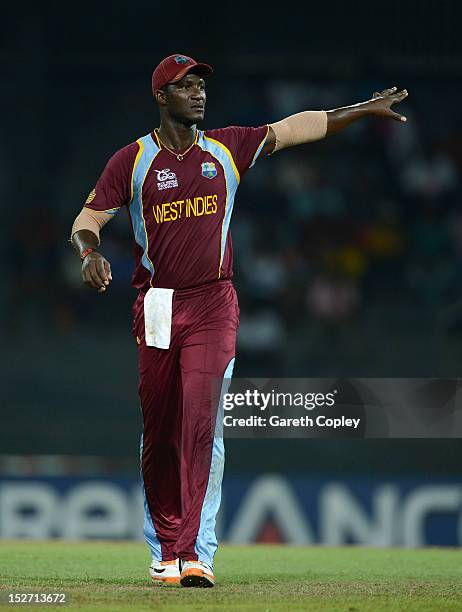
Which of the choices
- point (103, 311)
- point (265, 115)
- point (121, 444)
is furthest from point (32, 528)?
point (265, 115)

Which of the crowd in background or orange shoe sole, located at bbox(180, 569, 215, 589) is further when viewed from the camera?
the crowd in background

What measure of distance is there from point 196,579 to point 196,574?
1.0 inches

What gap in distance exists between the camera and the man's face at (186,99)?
5.42 m

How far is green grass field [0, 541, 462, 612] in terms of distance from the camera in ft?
15.0

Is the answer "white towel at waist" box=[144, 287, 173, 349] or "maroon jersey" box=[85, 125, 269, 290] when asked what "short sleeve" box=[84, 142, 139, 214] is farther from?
"white towel at waist" box=[144, 287, 173, 349]

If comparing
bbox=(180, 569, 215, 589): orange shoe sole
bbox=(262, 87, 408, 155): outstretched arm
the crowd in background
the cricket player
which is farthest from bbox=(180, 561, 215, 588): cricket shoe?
the crowd in background

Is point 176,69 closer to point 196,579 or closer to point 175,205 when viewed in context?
point 175,205

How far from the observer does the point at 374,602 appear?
4668mm

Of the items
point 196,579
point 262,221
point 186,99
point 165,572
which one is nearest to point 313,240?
point 262,221

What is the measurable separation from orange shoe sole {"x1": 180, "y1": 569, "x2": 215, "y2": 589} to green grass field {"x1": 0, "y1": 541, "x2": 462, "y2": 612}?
5 centimetres

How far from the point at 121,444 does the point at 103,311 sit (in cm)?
195

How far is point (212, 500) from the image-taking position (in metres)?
5.20

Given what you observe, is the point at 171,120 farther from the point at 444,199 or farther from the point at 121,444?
the point at 444,199

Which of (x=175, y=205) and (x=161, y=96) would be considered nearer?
(x=175, y=205)
